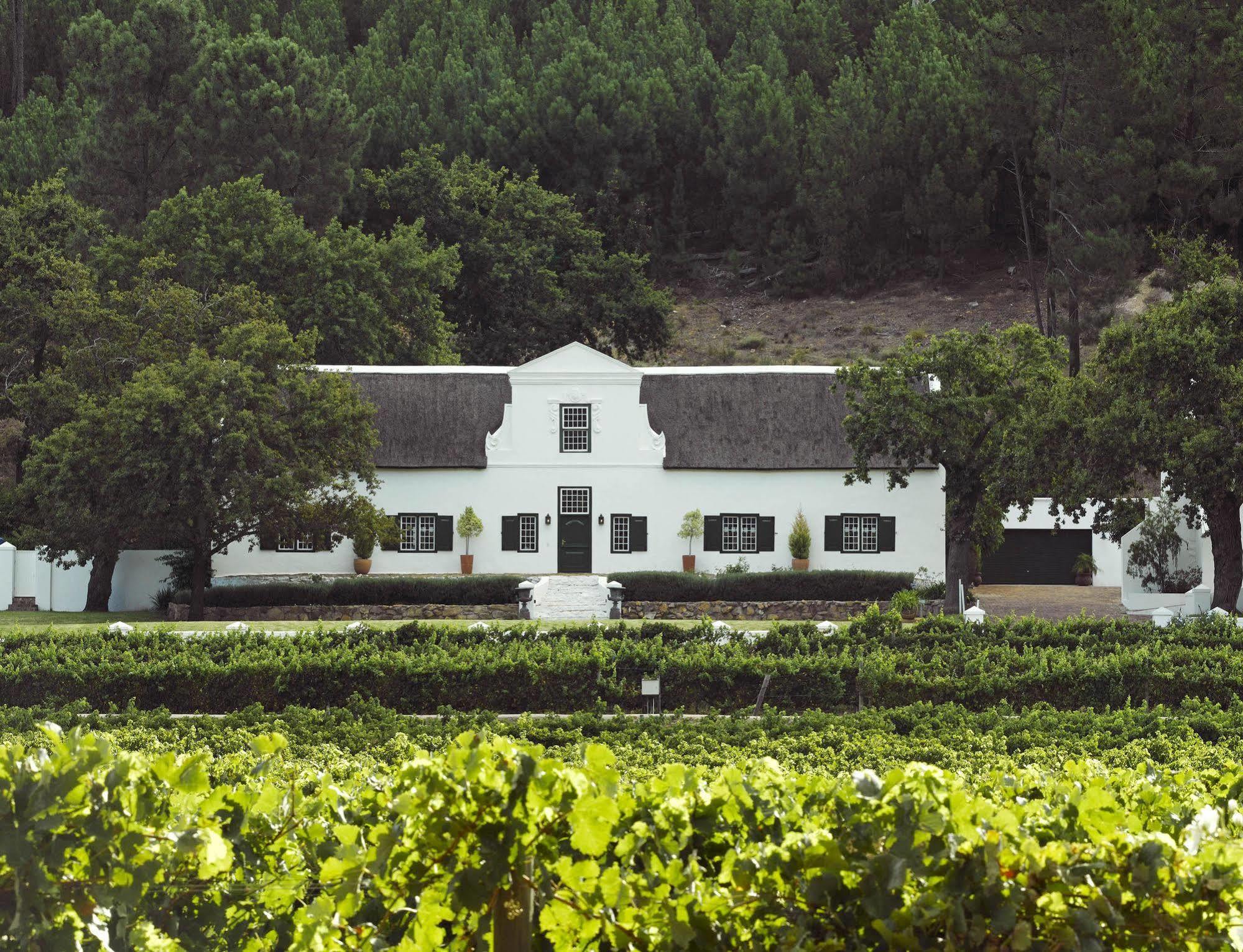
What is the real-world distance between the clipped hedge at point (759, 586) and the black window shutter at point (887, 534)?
3.42m

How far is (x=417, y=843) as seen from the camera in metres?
4.59

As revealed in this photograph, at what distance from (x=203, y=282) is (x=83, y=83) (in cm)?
1623

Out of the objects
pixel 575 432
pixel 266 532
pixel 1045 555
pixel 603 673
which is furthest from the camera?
pixel 1045 555

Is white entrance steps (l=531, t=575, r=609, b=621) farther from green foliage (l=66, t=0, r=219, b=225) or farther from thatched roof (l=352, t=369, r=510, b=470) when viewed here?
green foliage (l=66, t=0, r=219, b=225)

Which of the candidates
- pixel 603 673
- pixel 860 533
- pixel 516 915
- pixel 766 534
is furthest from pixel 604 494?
pixel 516 915

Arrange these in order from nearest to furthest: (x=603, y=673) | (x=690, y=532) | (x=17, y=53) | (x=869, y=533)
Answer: (x=603, y=673)
(x=690, y=532)
(x=869, y=533)
(x=17, y=53)

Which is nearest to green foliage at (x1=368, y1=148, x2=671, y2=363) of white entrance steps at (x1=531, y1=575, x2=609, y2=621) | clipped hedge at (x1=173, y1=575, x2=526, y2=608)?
white entrance steps at (x1=531, y1=575, x2=609, y2=621)

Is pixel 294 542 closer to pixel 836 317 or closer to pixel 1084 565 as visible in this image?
pixel 1084 565

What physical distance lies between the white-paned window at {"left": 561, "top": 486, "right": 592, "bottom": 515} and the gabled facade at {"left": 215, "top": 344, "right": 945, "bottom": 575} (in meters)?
0.05

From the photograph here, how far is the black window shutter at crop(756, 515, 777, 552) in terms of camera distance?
129 ft

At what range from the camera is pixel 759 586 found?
115ft

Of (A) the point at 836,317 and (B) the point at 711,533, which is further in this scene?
(A) the point at 836,317

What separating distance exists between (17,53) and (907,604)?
197 ft

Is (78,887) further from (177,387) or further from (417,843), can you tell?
(177,387)
